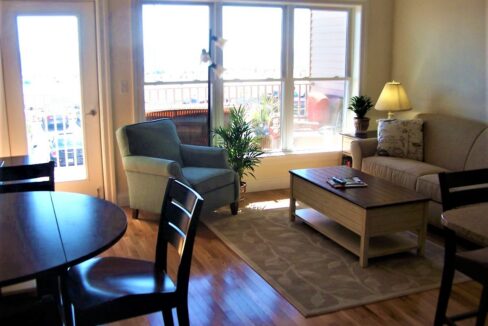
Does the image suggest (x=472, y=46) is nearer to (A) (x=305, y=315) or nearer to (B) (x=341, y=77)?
(B) (x=341, y=77)

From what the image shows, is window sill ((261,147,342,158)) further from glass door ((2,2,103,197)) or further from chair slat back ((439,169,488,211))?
chair slat back ((439,169,488,211))

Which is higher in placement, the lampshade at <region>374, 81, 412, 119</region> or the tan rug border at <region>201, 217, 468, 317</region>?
the lampshade at <region>374, 81, 412, 119</region>

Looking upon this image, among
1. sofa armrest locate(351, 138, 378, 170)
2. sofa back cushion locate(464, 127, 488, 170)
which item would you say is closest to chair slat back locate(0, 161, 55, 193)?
sofa armrest locate(351, 138, 378, 170)

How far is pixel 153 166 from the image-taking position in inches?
166

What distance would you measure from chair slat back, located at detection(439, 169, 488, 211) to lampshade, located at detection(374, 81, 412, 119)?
2810mm

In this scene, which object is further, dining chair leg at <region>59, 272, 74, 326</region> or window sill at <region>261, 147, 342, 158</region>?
window sill at <region>261, 147, 342, 158</region>

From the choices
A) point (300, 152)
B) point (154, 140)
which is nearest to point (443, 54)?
point (300, 152)

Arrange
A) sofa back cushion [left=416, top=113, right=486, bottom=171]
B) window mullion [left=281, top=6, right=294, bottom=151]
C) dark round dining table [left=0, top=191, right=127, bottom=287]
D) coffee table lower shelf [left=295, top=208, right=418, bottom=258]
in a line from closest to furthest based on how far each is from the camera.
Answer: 1. dark round dining table [left=0, top=191, right=127, bottom=287]
2. coffee table lower shelf [left=295, top=208, right=418, bottom=258]
3. sofa back cushion [left=416, top=113, right=486, bottom=171]
4. window mullion [left=281, top=6, right=294, bottom=151]

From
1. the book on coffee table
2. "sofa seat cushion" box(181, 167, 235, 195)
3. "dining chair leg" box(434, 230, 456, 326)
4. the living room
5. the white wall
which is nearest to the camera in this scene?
"dining chair leg" box(434, 230, 456, 326)

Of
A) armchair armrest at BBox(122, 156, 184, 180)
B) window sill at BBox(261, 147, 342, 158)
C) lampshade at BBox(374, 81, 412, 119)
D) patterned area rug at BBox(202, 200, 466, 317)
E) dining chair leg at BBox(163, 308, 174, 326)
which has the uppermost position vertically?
lampshade at BBox(374, 81, 412, 119)

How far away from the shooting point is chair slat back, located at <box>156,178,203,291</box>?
207 cm

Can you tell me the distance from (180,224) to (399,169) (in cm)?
290

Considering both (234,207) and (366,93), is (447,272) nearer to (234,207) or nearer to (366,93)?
(234,207)

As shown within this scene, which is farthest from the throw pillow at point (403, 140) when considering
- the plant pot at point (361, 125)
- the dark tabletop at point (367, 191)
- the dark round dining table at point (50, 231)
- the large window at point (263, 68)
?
the dark round dining table at point (50, 231)
